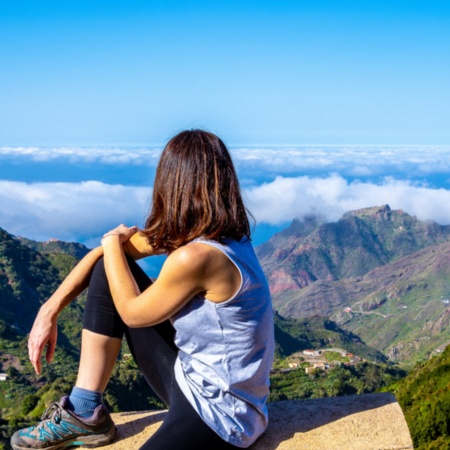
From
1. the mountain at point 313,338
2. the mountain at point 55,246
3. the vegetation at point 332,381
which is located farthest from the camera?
the mountain at point 55,246

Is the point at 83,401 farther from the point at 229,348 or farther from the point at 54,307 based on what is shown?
the point at 229,348

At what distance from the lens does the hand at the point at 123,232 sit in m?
3.21

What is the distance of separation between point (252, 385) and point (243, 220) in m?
0.74

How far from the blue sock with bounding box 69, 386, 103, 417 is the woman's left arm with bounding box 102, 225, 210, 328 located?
0.57 meters

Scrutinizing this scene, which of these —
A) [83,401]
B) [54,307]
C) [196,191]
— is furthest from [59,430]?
Result: [196,191]

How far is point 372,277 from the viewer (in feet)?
454

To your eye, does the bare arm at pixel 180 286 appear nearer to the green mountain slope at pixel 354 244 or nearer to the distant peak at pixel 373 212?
the green mountain slope at pixel 354 244

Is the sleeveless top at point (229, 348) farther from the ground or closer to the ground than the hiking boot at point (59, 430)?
farther from the ground

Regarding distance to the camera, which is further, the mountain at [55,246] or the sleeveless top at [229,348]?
the mountain at [55,246]

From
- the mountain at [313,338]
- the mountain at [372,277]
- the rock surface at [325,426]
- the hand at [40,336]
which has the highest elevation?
the hand at [40,336]

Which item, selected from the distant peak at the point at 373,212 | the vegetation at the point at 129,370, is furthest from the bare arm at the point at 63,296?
the distant peak at the point at 373,212

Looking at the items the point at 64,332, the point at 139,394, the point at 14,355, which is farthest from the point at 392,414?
the point at 64,332

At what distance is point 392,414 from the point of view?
3.47m

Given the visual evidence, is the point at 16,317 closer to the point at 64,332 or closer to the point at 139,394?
the point at 64,332
